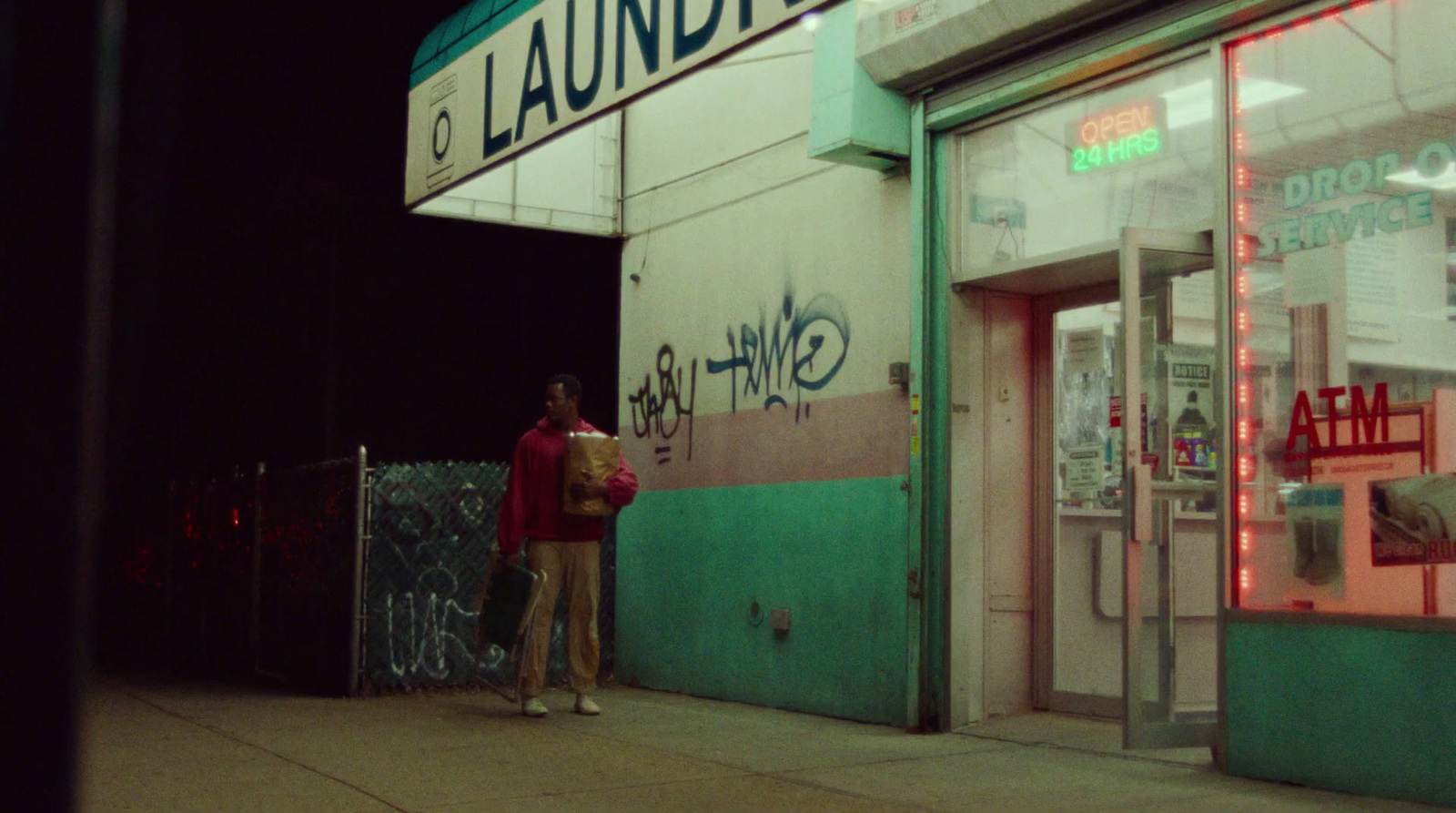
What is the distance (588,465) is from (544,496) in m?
0.33

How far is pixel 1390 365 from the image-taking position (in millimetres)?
5430

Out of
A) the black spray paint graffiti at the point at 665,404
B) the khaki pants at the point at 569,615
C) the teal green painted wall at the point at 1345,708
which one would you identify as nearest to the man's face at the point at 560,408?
the khaki pants at the point at 569,615

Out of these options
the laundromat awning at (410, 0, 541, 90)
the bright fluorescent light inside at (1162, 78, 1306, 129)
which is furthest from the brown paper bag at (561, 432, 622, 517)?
the bright fluorescent light inside at (1162, 78, 1306, 129)

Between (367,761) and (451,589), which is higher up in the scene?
(451,589)

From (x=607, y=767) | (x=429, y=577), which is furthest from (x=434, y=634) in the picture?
(x=607, y=767)

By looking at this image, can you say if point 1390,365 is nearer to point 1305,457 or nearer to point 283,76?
point 1305,457

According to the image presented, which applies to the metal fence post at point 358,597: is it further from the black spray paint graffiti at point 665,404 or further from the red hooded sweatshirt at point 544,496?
the black spray paint graffiti at point 665,404

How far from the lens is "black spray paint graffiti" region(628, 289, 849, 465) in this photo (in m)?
8.22

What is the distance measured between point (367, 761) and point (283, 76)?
7.56 meters

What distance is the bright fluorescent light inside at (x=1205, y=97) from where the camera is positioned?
5.86 meters

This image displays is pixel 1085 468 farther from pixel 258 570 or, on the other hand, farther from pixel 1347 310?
pixel 258 570

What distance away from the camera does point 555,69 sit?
6328 mm

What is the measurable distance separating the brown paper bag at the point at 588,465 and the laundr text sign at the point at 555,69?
5.42ft

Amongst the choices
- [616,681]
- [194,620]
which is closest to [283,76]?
[194,620]
